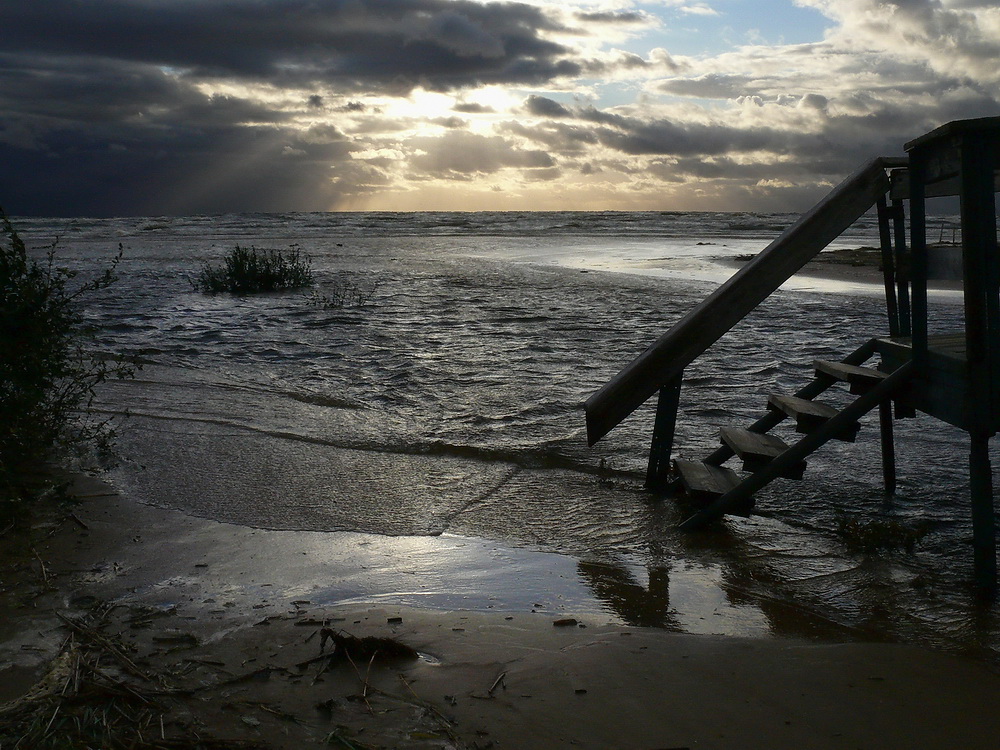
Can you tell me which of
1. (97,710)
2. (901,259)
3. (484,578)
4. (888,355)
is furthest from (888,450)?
(97,710)

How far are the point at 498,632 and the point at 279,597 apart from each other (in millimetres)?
1001

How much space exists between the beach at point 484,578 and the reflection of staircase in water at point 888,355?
337mm

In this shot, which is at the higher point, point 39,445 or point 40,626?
point 39,445

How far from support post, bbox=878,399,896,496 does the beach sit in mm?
126

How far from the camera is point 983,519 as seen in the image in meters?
3.54

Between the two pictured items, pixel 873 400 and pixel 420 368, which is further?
pixel 420 368

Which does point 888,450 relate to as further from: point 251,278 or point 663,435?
point 251,278

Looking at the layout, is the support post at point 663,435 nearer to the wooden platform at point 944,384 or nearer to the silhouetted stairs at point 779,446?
the silhouetted stairs at point 779,446

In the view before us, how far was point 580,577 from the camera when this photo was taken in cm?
379

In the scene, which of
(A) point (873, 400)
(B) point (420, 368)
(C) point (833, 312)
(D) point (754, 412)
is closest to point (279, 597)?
(A) point (873, 400)

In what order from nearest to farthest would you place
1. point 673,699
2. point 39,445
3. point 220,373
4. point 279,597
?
point 673,699 → point 279,597 → point 39,445 → point 220,373

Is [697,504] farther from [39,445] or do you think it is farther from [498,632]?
[39,445]

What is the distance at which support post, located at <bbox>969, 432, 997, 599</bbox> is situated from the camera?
3.54 meters

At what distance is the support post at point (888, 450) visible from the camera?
4883 mm
